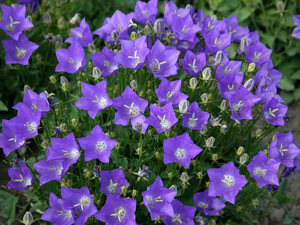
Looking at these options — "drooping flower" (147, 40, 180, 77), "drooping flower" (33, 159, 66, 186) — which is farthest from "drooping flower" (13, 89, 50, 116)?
"drooping flower" (147, 40, 180, 77)

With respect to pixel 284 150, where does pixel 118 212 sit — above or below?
below

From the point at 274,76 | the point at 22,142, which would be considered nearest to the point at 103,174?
the point at 22,142

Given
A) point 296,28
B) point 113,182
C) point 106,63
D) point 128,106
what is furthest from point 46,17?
point 296,28

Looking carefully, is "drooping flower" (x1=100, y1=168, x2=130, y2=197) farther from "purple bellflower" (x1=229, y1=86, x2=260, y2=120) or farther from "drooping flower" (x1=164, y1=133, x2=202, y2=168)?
"purple bellflower" (x1=229, y1=86, x2=260, y2=120)

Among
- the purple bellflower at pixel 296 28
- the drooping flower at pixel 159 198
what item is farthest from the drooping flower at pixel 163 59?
the purple bellflower at pixel 296 28

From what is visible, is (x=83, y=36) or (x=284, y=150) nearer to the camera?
(x=284, y=150)

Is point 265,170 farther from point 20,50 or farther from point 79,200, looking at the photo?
point 20,50
